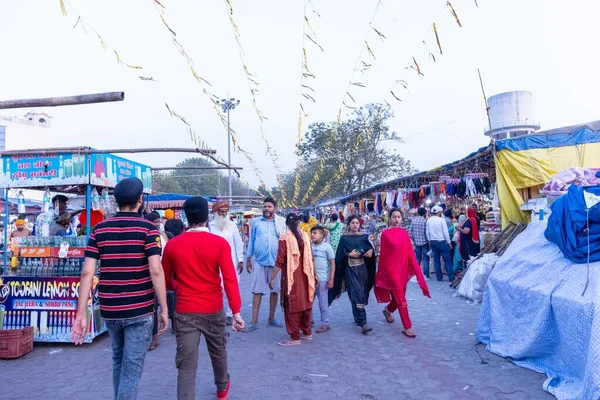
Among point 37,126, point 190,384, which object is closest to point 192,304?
point 190,384

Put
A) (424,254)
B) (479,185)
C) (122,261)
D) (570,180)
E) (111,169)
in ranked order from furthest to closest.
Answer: (424,254) → (479,185) → (111,169) → (570,180) → (122,261)

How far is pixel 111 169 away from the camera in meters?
6.33

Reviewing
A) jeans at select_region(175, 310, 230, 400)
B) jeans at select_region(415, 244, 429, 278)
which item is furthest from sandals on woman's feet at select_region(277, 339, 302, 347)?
jeans at select_region(415, 244, 429, 278)

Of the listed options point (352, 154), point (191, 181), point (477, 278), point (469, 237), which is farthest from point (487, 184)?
point (191, 181)

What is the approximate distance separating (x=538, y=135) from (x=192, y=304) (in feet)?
25.9

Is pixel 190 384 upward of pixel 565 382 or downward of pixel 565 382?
upward

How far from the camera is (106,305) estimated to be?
278 cm

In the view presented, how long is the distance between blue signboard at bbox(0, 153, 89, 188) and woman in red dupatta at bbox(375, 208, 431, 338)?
14.0ft

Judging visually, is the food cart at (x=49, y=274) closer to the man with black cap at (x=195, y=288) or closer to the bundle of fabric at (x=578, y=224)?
the man with black cap at (x=195, y=288)

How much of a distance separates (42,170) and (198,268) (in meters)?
4.02

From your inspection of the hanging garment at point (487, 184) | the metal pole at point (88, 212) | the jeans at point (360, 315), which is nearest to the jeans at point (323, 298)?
the jeans at point (360, 315)

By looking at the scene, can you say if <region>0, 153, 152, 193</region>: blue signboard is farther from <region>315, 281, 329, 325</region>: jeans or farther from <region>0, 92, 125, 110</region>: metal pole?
<region>315, 281, 329, 325</region>: jeans

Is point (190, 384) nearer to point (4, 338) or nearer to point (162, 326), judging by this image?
point (162, 326)

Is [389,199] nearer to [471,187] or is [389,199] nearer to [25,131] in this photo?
[471,187]
